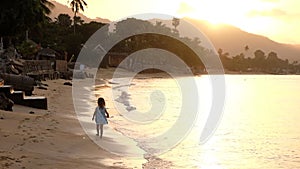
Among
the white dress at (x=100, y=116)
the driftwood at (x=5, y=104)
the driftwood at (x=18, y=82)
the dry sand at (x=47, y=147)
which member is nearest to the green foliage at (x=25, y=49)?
the driftwood at (x=18, y=82)

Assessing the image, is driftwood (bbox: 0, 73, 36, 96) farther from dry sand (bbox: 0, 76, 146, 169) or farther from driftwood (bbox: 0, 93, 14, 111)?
dry sand (bbox: 0, 76, 146, 169)

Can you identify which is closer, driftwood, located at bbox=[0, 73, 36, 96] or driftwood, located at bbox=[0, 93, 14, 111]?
driftwood, located at bbox=[0, 93, 14, 111]

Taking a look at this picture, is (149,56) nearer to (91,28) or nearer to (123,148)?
(91,28)

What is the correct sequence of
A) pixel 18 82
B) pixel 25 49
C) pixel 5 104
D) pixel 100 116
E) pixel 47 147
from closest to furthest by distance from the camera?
pixel 47 147 → pixel 100 116 → pixel 5 104 → pixel 18 82 → pixel 25 49

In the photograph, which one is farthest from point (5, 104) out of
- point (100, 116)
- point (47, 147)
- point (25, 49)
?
point (25, 49)

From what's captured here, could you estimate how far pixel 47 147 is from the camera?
11.5 m

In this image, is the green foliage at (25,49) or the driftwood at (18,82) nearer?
the driftwood at (18,82)

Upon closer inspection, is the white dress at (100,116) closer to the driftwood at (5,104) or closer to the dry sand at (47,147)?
the dry sand at (47,147)

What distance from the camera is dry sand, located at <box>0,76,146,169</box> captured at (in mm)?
9648

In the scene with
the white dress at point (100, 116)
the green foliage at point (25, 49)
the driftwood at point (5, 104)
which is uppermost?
the green foliage at point (25, 49)

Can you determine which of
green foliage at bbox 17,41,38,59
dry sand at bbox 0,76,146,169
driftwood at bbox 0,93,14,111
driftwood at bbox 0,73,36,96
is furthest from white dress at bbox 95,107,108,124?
green foliage at bbox 17,41,38,59

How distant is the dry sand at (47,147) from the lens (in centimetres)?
965

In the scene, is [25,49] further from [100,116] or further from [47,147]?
[47,147]

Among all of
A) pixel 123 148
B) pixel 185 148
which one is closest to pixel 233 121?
pixel 185 148
